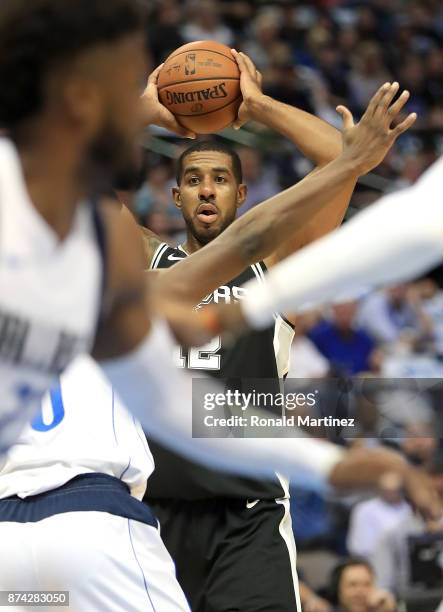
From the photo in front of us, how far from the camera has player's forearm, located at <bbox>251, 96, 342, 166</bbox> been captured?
473cm

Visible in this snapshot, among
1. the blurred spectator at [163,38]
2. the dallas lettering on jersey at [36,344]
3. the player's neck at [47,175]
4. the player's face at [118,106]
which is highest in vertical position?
the blurred spectator at [163,38]

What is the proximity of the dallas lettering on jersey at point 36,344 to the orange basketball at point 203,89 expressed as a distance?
2.72 metres

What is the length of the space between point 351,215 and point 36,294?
697 centimetres

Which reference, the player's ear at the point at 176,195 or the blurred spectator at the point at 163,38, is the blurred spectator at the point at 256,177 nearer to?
the blurred spectator at the point at 163,38

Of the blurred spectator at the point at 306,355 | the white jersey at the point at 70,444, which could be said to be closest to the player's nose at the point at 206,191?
the white jersey at the point at 70,444

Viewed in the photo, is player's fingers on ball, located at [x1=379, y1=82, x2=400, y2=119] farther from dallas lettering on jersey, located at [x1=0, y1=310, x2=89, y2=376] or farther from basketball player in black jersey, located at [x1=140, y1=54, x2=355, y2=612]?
dallas lettering on jersey, located at [x1=0, y1=310, x2=89, y2=376]

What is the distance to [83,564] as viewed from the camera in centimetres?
377

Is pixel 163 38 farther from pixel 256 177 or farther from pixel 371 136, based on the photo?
pixel 371 136

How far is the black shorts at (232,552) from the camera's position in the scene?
4863mm

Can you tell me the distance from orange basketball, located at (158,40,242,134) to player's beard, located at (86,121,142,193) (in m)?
2.66

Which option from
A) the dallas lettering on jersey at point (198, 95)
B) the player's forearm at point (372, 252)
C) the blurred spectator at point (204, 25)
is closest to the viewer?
the player's forearm at point (372, 252)

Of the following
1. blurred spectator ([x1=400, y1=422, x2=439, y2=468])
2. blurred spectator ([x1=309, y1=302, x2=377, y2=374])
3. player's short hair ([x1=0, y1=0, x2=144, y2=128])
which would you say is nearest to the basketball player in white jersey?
player's short hair ([x1=0, y1=0, x2=144, y2=128])

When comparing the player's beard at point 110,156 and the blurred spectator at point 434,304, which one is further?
the blurred spectator at point 434,304

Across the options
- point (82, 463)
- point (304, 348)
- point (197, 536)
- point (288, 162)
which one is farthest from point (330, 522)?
point (288, 162)
